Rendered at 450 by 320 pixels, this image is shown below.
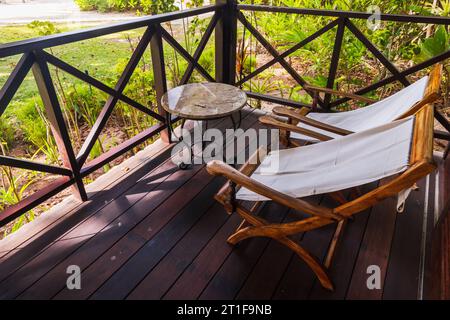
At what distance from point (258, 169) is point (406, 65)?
3.53 metres

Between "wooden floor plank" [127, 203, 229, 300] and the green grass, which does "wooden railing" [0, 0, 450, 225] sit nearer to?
"wooden floor plank" [127, 203, 229, 300]

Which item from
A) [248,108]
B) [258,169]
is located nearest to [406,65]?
[248,108]

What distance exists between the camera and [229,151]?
2.64m

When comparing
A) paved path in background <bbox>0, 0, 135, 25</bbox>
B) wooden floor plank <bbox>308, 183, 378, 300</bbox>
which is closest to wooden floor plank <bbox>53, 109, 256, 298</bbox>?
wooden floor plank <bbox>308, 183, 378, 300</bbox>

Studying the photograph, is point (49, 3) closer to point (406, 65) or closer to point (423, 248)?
point (406, 65)

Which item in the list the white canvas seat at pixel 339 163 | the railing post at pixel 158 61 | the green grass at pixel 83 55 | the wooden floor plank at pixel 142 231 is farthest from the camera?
the green grass at pixel 83 55

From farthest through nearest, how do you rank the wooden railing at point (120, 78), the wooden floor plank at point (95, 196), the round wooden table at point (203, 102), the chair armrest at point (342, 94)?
the chair armrest at point (342, 94) → the round wooden table at point (203, 102) → the wooden floor plank at point (95, 196) → the wooden railing at point (120, 78)

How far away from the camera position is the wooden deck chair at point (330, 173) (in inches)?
42.7

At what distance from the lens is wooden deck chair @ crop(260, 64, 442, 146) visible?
1.58 metres

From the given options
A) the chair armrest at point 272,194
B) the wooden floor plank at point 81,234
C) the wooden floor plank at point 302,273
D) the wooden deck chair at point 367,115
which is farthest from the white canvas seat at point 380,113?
the wooden floor plank at point 81,234

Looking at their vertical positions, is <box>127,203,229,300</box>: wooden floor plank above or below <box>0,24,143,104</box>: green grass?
below

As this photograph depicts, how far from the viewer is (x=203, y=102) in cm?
214

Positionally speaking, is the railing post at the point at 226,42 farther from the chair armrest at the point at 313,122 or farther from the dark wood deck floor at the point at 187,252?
the dark wood deck floor at the point at 187,252

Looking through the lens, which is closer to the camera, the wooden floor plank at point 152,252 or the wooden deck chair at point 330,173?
the wooden deck chair at point 330,173
